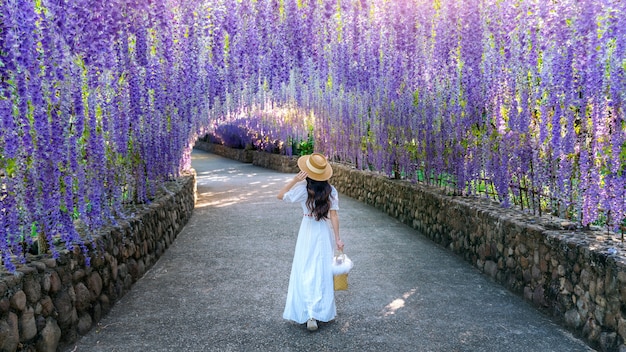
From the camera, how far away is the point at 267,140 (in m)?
22.7

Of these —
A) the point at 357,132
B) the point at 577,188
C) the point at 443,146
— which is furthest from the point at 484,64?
the point at 357,132

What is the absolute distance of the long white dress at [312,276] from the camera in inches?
158

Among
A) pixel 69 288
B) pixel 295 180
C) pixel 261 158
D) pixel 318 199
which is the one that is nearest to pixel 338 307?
pixel 318 199

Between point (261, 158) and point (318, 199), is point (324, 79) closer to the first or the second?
point (318, 199)

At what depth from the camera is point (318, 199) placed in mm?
4113

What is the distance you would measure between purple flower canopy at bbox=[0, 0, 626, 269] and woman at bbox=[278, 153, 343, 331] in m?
1.66

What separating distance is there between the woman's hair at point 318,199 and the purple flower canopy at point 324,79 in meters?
1.76

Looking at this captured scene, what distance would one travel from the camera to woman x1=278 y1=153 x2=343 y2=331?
158 inches

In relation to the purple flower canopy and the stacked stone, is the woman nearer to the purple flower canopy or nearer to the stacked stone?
the purple flower canopy

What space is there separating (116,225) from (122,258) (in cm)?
32

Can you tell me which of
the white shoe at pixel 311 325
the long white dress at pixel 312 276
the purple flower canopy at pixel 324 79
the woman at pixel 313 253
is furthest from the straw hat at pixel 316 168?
the purple flower canopy at pixel 324 79

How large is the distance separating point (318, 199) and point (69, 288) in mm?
1950

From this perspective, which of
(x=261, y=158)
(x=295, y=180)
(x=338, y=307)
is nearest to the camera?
(x=295, y=180)

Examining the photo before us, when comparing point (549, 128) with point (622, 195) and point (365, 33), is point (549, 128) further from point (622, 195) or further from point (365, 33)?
point (365, 33)
